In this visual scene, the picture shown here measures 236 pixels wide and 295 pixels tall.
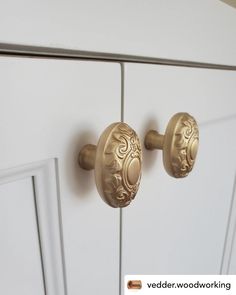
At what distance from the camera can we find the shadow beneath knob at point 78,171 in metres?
0.17

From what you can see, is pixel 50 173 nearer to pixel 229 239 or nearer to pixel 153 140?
pixel 153 140

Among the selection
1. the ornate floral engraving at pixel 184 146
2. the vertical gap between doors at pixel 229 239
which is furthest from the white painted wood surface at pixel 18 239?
the vertical gap between doors at pixel 229 239

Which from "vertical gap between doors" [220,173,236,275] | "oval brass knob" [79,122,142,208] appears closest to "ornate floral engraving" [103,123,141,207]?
"oval brass knob" [79,122,142,208]

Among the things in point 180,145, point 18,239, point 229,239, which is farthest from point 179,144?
point 229,239

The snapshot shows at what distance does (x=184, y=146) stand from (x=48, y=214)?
103 millimetres

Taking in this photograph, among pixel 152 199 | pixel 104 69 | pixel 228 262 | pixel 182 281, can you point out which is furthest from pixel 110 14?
pixel 228 262

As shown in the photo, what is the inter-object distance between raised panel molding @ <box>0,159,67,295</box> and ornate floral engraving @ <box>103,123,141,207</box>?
32 millimetres

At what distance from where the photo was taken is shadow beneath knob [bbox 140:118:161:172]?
0.22 meters

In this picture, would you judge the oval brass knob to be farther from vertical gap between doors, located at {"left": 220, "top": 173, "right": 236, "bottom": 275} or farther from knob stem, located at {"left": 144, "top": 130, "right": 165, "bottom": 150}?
vertical gap between doors, located at {"left": 220, "top": 173, "right": 236, "bottom": 275}

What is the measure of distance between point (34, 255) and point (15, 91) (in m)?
0.10

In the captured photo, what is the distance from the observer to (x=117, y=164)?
0.50ft

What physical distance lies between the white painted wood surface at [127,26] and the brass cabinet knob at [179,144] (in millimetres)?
54

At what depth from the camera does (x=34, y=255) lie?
17cm

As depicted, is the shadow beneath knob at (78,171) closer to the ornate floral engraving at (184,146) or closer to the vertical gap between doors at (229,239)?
the ornate floral engraving at (184,146)
